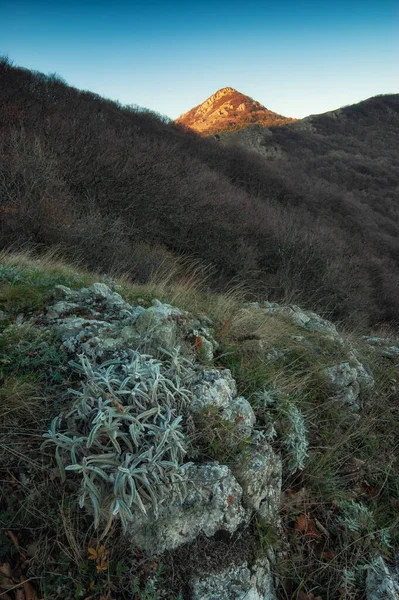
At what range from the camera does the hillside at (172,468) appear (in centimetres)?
146

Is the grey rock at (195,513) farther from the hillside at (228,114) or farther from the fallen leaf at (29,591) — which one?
the hillside at (228,114)

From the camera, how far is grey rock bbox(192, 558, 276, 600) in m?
1.52

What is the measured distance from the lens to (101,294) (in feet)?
9.85

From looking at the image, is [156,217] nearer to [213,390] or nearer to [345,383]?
[345,383]

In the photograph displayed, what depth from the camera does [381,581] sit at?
182 cm

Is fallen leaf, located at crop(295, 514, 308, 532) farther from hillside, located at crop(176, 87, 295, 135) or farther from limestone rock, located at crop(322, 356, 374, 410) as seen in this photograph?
hillside, located at crop(176, 87, 295, 135)

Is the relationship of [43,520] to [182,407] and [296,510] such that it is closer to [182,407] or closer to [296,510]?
[182,407]

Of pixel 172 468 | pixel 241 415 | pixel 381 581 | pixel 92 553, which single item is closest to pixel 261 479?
pixel 241 415

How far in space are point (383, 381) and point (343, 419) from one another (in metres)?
1.08

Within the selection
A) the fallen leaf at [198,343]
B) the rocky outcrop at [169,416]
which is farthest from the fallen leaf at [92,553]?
the fallen leaf at [198,343]

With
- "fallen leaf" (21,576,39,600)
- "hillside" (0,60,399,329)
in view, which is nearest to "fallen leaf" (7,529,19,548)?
"fallen leaf" (21,576,39,600)

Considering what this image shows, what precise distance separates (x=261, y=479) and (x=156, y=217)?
11.1 metres

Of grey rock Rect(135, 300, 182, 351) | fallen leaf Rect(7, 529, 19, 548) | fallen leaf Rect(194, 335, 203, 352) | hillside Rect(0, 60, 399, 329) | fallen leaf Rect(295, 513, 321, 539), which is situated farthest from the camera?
hillside Rect(0, 60, 399, 329)

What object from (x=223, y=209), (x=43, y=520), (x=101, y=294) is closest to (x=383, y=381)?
(x=101, y=294)
